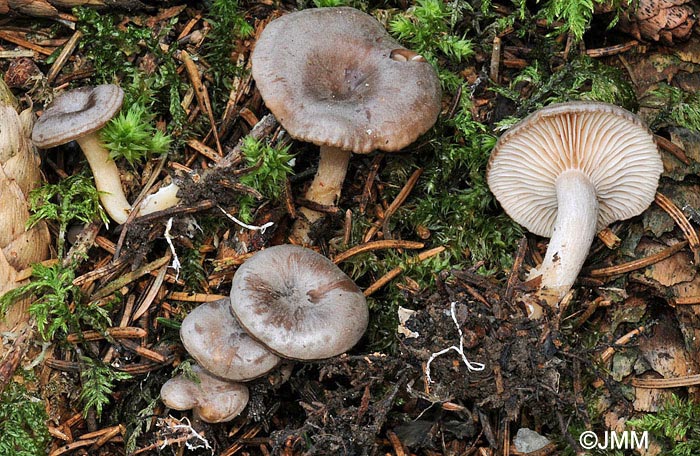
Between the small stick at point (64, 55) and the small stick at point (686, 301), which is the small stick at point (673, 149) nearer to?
the small stick at point (686, 301)

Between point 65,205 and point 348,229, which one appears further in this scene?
point 348,229

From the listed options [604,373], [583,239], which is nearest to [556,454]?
[604,373]

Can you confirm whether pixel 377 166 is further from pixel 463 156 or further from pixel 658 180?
pixel 658 180

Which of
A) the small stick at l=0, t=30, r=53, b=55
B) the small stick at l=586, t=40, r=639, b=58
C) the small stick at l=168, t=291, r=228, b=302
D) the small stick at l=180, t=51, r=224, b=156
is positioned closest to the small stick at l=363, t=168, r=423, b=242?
the small stick at l=168, t=291, r=228, b=302

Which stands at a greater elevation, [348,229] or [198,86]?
[198,86]

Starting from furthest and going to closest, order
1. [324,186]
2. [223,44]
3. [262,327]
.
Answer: [223,44], [324,186], [262,327]

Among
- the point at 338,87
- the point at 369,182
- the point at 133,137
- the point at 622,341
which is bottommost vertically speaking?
the point at 622,341

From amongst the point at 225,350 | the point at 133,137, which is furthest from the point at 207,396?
the point at 133,137

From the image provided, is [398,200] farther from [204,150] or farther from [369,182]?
[204,150]
